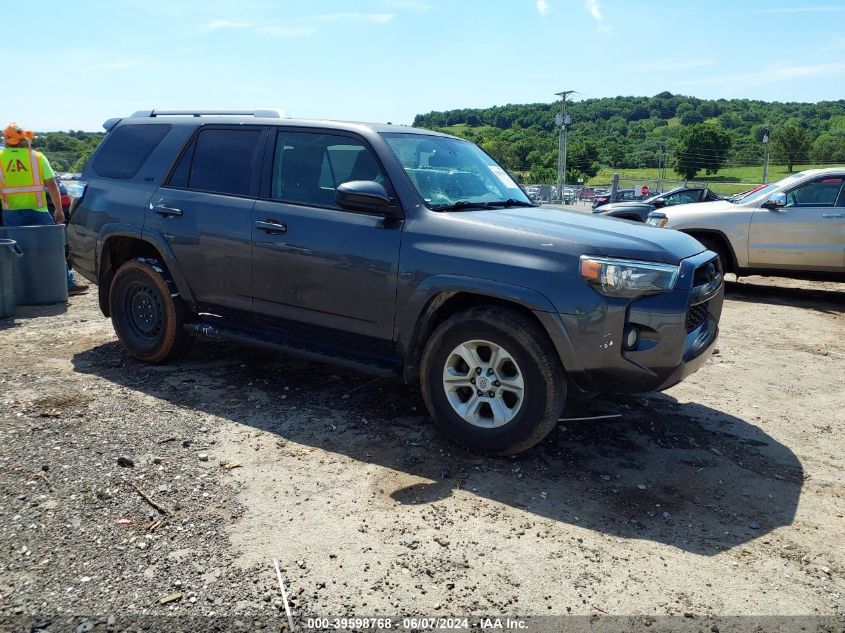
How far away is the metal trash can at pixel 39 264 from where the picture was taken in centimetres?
777

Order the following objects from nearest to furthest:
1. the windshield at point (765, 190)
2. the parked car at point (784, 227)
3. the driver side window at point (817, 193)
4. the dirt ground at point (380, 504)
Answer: the dirt ground at point (380, 504)
the parked car at point (784, 227)
the driver side window at point (817, 193)
the windshield at point (765, 190)

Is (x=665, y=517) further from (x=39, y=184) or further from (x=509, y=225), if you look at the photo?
(x=39, y=184)

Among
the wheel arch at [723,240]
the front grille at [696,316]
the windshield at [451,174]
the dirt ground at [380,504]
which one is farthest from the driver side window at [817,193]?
the front grille at [696,316]

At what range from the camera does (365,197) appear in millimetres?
4094

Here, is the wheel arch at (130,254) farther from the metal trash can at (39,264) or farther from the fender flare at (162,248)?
the metal trash can at (39,264)

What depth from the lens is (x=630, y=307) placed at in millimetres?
3633

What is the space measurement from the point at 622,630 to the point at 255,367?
12.5 ft

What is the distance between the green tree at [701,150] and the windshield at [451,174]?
10504cm

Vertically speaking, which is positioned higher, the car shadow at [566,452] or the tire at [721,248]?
the tire at [721,248]

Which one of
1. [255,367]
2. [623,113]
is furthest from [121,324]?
[623,113]

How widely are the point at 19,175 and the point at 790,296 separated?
402 inches

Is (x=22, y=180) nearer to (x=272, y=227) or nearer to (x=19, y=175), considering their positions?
(x=19, y=175)

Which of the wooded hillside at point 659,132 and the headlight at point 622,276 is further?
the wooded hillside at point 659,132

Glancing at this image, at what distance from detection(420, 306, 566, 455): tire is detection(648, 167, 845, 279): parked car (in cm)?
610
